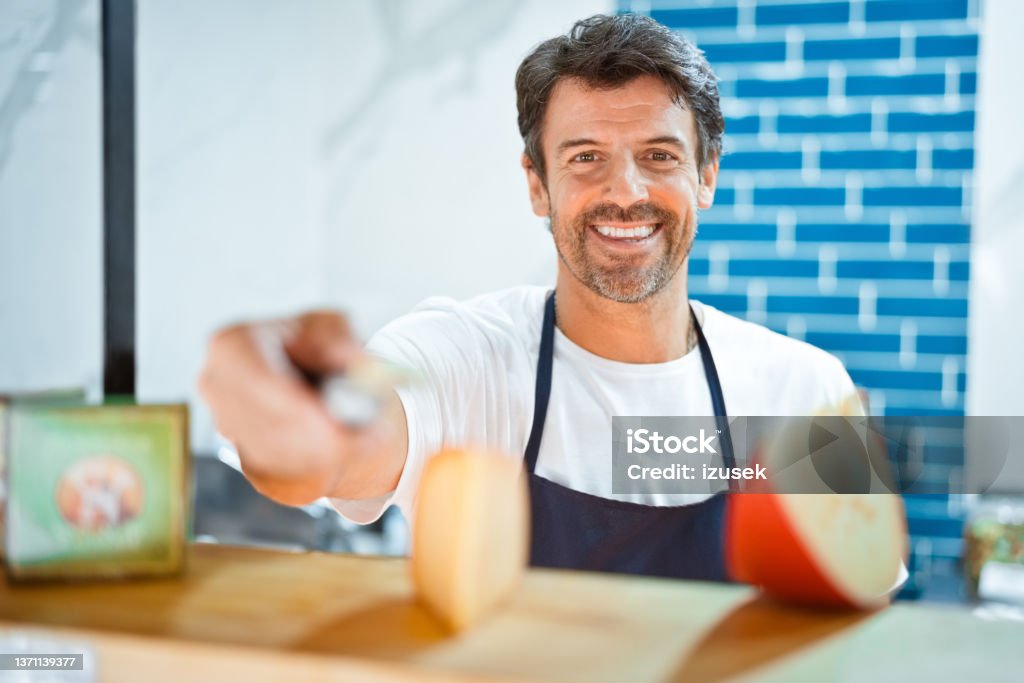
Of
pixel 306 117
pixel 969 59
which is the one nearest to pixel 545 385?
pixel 969 59

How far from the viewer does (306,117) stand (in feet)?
6.40

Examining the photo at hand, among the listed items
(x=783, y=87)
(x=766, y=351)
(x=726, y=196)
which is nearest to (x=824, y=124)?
(x=783, y=87)

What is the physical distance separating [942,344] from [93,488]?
1.49 m

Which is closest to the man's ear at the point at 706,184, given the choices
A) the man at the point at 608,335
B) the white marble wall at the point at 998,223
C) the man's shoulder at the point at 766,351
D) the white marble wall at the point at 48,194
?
the man at the point at 608,335

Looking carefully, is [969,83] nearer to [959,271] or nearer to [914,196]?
[914,196]

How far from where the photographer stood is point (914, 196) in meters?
1.58

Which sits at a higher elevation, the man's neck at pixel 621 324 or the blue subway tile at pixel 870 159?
the blue subway tile at pixel 870 159

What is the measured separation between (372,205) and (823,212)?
35.2 inches

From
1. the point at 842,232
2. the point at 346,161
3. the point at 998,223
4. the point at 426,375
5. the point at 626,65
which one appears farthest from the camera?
the point at 346,161

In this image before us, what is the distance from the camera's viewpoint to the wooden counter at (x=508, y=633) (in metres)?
0.32

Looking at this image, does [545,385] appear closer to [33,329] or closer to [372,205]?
[33,329]

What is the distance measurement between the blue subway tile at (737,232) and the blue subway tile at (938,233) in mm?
227

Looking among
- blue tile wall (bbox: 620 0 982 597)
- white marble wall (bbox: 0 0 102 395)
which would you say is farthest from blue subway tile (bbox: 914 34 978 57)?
white marble wall (bbox: 0 0 102 395)

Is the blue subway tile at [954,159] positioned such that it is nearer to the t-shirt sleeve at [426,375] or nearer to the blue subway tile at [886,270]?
the blue subway tile at [886,270]
